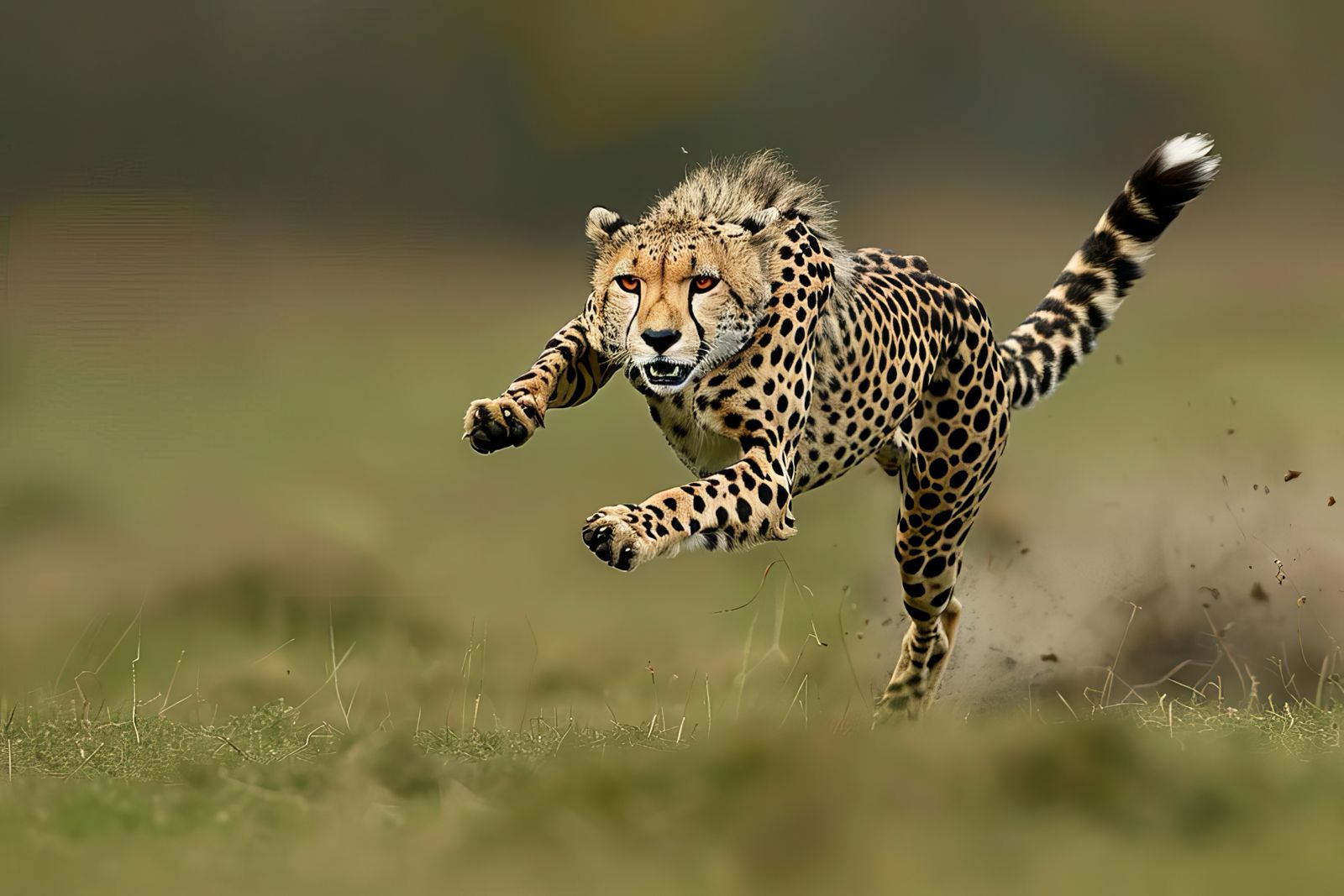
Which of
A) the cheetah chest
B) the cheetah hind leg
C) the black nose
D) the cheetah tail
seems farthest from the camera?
the cheetah hind leg

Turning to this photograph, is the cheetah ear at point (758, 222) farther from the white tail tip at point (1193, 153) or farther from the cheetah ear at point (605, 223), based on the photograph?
the white tail tip at point (1193, 153)

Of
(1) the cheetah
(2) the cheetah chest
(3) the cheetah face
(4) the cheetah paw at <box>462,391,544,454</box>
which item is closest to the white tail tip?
(1) the cheetah

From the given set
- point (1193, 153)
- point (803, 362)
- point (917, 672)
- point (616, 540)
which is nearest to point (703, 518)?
point (616, 540)

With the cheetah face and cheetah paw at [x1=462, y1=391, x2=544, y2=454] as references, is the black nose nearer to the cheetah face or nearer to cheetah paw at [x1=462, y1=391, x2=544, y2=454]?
the cheetah face

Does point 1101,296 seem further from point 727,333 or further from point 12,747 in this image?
point 12,747

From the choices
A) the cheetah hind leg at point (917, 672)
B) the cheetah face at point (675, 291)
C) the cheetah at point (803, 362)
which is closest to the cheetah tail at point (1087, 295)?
the cheetah at point (803, 362)

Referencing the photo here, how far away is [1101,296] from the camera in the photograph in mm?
7254

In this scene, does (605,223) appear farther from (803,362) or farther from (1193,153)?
(1193,153)

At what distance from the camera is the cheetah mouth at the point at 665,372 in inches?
212

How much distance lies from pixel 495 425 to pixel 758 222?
3.85 ft

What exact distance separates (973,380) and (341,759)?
2947 mm

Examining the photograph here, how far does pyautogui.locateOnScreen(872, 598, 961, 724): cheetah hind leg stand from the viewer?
7.18 m

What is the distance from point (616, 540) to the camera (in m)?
4.75

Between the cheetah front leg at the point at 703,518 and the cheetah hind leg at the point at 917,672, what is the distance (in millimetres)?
1964
